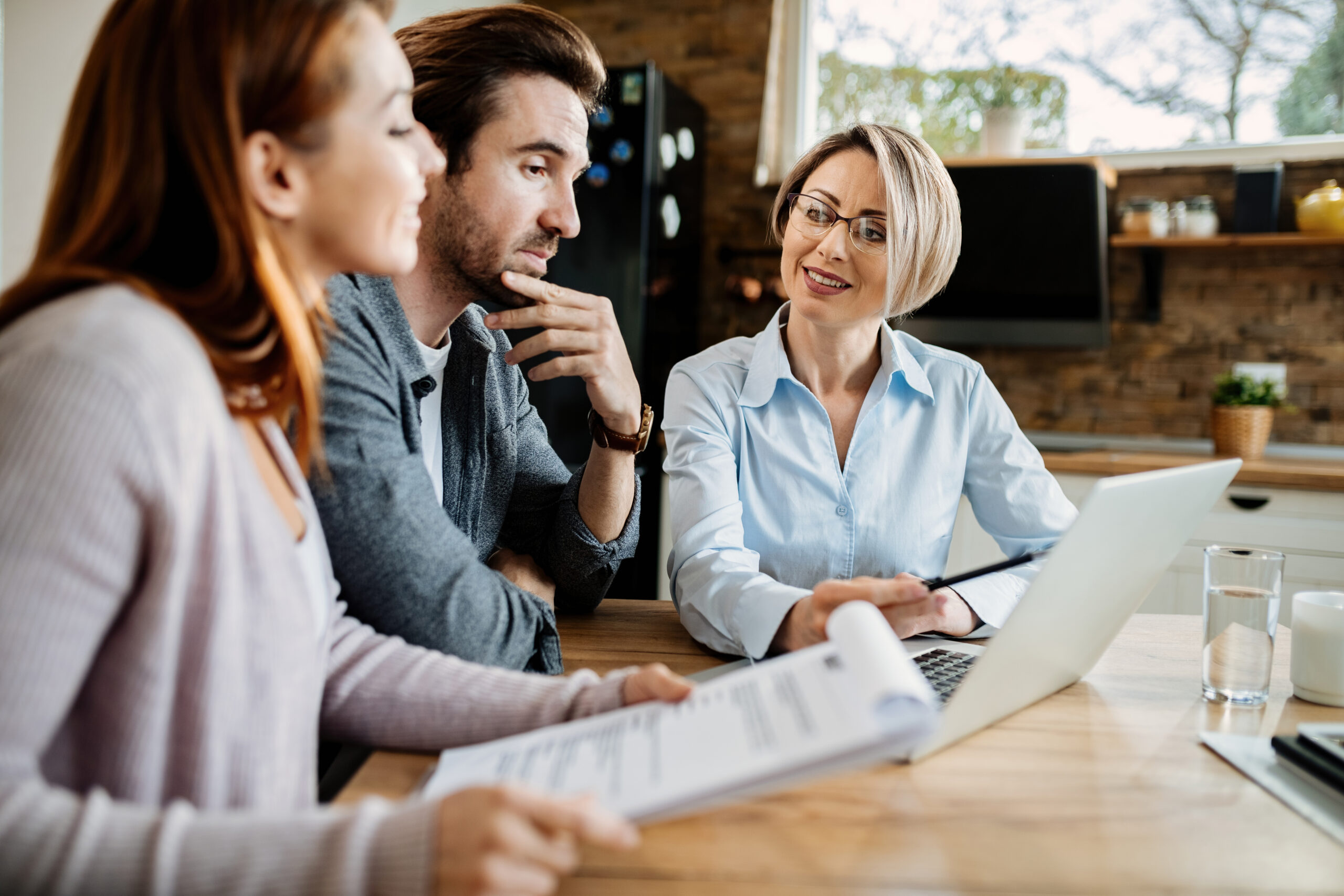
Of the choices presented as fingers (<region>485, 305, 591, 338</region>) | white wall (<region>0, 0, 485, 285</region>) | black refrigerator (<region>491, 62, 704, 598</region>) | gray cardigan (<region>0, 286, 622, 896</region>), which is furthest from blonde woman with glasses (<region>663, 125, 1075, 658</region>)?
white wall (<region>0, 0, 485, 285</region>)

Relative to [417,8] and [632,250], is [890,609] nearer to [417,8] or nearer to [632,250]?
[632,250]

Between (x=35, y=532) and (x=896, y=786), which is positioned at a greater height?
(x=35, y=532)

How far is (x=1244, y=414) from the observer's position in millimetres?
2932

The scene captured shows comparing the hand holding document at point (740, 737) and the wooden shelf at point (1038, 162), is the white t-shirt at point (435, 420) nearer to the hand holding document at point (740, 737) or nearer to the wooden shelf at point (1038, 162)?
the hand holding document at point (740, 737)

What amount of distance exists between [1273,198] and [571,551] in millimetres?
2673

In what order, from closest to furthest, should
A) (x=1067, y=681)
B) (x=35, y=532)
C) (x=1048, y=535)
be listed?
(x=35, y=532) → (x=1067, y=681) → (x=1048, y=535)

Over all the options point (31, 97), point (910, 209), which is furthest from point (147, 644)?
point (31, 97)

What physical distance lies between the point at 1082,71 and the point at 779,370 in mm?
2459

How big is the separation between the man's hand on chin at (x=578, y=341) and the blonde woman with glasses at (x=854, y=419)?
0.50 feet

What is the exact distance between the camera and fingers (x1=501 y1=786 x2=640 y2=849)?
562 mm

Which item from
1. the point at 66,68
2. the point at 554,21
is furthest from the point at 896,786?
the point at 66,68

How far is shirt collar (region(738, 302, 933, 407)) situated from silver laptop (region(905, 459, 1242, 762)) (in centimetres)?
54

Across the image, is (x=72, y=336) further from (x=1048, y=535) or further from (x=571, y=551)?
(x=1048, y=535)

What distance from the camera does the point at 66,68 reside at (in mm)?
2277
